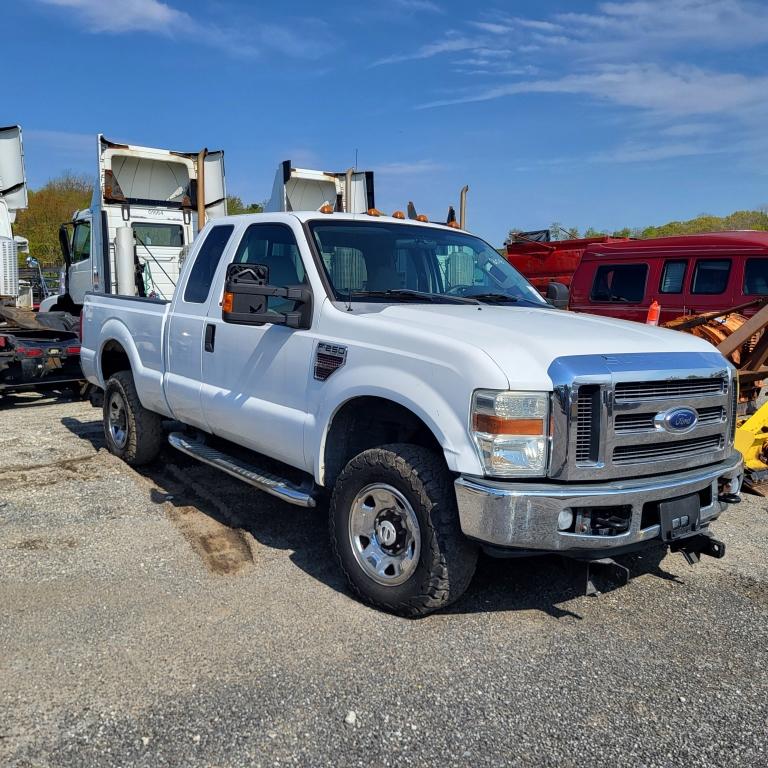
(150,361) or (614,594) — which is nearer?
(614,594)

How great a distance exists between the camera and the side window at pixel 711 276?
923 centimetres

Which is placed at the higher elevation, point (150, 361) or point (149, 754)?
point (150, 361)

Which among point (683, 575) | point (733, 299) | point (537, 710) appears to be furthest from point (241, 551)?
point (733, 299)

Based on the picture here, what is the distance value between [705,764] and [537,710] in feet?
2.10

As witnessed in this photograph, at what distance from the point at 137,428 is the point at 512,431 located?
4080 mm

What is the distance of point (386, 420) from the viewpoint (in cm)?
421

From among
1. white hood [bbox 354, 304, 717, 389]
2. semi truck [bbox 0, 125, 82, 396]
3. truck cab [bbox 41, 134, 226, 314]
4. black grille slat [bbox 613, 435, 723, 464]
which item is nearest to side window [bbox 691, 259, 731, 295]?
white hood [bbox 354, 304, 717, 389]

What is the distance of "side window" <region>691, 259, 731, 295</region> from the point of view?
9.23 metres

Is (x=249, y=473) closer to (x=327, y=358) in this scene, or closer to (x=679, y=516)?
(x=327, y=358)

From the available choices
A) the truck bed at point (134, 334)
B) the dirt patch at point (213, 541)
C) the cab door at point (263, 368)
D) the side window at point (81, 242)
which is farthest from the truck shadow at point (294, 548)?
the side window at point (81, 242)

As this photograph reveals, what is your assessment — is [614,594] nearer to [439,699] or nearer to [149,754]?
[439,699]

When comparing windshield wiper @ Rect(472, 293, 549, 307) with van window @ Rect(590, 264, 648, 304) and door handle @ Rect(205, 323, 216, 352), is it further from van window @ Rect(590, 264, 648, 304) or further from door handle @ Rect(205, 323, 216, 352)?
van window @ Rect(590, 264, 648, 304)

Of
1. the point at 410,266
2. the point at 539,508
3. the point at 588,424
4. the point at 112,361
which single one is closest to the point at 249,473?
Answer: the point at 410,266

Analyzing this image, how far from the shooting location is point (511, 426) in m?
3.30
